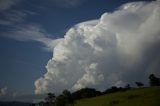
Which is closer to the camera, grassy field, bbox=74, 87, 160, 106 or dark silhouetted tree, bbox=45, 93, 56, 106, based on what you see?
grassy field, bbox=74, 87, 160, 106

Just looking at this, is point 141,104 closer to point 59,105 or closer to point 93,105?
point 93,105

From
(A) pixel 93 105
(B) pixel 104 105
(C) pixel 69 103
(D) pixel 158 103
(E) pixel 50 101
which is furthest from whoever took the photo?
(E) pixel 50 101

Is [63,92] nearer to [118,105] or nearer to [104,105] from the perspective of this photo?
[104,105]

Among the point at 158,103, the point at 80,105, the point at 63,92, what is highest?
the point at 63,92

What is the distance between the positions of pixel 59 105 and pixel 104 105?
141ft

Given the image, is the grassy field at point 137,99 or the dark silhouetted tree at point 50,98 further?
the dark silhouetted tree at point 50,98

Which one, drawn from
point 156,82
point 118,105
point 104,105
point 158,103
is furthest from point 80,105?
point 156,82

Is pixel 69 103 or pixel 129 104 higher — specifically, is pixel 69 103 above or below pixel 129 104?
above

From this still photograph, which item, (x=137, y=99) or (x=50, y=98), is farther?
(x=50, y=98)

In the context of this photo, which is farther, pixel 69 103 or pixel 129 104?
pixel 69 103

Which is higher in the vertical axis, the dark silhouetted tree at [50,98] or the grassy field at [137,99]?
the dark silhouetted tree at [50,98]

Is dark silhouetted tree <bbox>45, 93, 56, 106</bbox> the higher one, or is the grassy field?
dark silhouetted tree <bbox>45, 93, 56, 106</bbox>

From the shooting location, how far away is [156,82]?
198500 mm

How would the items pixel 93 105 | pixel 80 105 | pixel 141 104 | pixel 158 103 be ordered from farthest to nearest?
1. pixel 80 105
2. pixel 93 105
3. pixel 141 104
4. pixel 158 103
